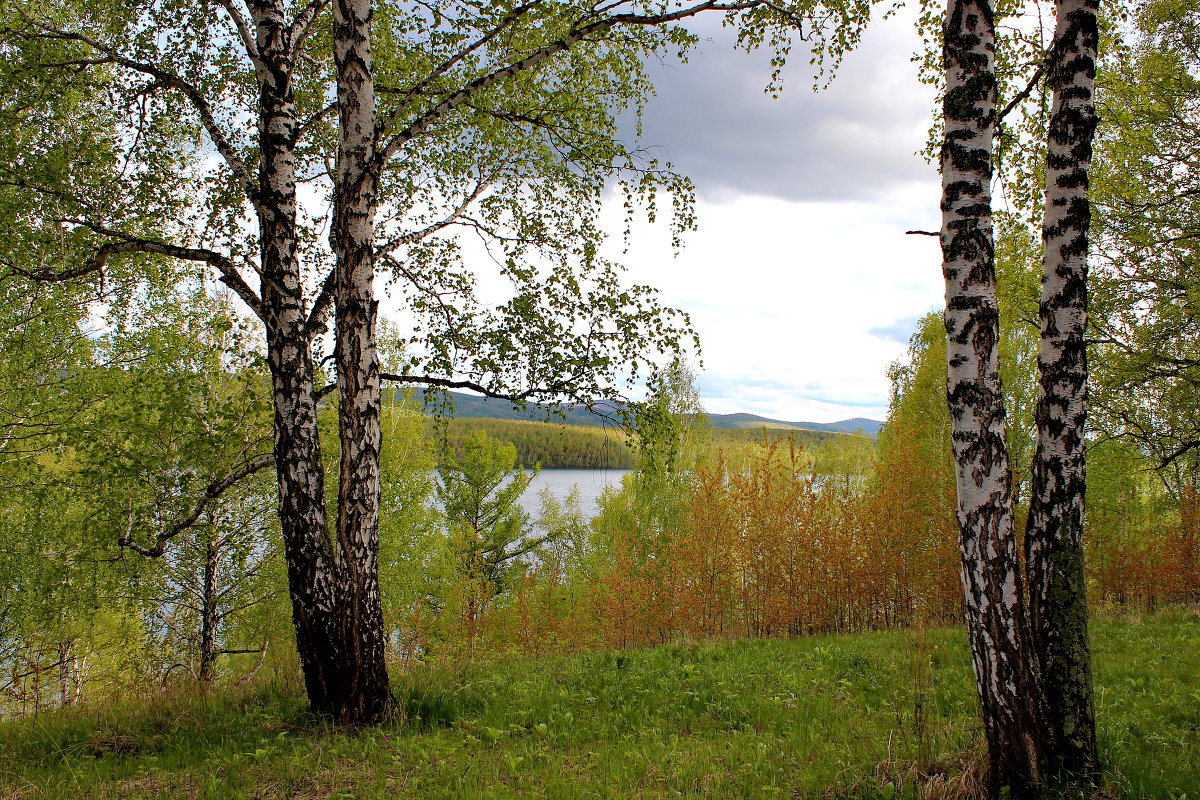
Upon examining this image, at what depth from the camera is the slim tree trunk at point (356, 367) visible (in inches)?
185

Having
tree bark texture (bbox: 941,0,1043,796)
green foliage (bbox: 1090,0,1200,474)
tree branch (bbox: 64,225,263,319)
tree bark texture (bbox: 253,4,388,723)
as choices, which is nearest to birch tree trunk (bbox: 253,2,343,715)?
tree bark texture (bbox: 253,4,388,723)

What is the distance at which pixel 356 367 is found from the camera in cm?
472

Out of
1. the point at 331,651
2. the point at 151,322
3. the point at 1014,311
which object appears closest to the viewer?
the point at 331,651

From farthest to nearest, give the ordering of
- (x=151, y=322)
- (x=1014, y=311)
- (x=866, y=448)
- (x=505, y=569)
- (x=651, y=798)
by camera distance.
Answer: (x=866, y=448) → (x=505, y=569) → (x=1014, y=311) → (x=151, y=322) → (x=651, y=798)

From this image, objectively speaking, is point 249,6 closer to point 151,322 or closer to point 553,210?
point 553,210

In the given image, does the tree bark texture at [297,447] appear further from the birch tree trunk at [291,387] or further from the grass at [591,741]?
the grass at [591,741]

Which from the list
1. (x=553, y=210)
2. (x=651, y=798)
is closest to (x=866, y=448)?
(x=553, y=210)

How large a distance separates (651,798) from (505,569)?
21242mm

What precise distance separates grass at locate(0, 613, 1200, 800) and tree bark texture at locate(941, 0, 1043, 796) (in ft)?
1.34

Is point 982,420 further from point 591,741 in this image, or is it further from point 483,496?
point 483,496

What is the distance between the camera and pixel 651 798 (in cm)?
348

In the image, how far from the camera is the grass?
3.53 m

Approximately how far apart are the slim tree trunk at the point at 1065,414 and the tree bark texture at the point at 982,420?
11.9 inches

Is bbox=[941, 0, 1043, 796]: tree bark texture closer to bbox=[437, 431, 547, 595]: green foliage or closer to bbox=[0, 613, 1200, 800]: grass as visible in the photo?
bbox=[0, 613, 1200, 800]: grass
